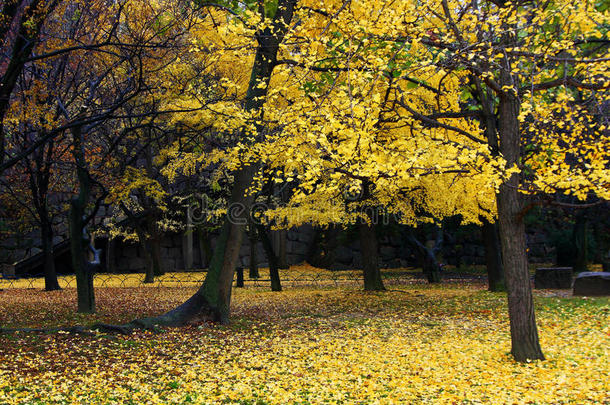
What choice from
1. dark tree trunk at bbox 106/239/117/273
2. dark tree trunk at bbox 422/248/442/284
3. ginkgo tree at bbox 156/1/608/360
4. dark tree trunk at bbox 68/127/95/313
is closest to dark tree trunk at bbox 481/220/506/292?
dark tree trunk at bbox 422/248/442/284

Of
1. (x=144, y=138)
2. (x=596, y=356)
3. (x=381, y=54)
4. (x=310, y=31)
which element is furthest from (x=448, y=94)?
(x=144, y=138)

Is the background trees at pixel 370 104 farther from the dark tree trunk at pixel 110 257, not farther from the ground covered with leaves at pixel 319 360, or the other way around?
the dark tree trunk at pixel 110 257

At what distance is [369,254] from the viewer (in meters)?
17.4

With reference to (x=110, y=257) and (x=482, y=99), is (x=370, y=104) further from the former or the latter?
(x=110, y=257)

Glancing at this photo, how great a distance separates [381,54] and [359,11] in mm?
1557

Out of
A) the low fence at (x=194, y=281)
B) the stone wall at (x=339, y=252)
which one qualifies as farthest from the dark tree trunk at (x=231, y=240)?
the stone wall at (x=339, y=252)

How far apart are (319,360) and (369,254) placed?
31.5 feet

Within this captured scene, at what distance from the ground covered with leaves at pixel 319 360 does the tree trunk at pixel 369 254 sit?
13.4 ft

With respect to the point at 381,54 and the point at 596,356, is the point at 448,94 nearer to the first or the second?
the point at 381,54

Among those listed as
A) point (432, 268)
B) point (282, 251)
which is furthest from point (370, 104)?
point (282, 251)

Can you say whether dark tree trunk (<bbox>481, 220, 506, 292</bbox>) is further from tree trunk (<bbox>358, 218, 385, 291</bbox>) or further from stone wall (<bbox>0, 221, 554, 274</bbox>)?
stone wall (<bbox>0, 221, 554, 274</bbox>)

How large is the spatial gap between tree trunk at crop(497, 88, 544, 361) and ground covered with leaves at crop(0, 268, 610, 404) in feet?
0.92

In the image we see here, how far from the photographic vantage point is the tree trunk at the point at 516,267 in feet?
24.7

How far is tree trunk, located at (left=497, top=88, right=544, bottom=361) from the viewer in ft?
24.7
